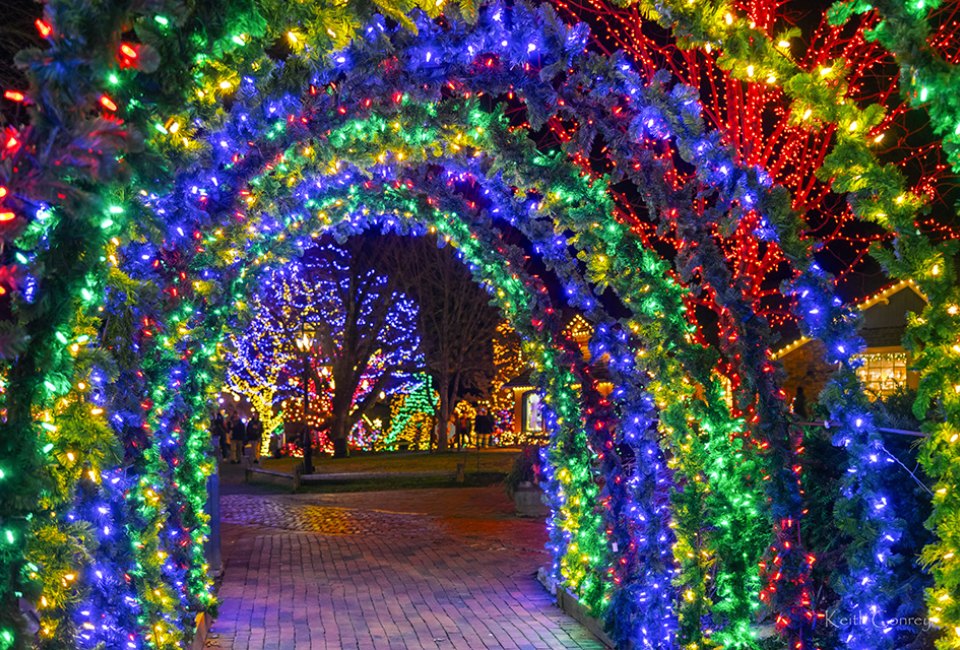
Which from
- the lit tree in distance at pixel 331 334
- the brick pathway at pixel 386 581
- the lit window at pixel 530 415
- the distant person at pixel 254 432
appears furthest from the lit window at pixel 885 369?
the lit window at pixel 530 415

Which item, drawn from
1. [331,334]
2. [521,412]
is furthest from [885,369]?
[521,412]

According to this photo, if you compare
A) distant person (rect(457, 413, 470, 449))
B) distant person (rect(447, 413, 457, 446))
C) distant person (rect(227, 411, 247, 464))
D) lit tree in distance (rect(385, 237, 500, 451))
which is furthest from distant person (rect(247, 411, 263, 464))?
distant person (rect(447, 413, 457, 446))

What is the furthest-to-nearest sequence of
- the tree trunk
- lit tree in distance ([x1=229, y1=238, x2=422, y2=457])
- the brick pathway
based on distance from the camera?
the tree trunk < lit tree in distance ([x1=229, y1=238, x2=422, y2=457]) < the brick pathway

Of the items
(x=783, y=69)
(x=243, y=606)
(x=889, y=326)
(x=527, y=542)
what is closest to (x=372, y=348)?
(x=889, y=326)

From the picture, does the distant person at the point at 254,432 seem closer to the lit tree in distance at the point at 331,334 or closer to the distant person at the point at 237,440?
the distant person at the point at 237,440

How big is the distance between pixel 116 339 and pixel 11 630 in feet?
7.78

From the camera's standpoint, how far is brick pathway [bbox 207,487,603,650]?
8156 millimetres

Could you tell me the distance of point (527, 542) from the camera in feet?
44.0

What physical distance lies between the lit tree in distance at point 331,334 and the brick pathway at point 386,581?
12.4m

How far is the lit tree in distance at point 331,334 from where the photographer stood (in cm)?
2989

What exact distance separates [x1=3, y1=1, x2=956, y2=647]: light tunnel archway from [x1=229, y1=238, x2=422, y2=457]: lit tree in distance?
2292 cm

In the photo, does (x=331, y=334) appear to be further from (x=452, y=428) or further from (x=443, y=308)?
(x=452, y=428)

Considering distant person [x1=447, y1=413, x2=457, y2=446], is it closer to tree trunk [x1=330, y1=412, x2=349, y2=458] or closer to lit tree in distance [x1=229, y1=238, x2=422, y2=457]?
lit tree in distance [x1=229, y1=238, x2=422, y2=457]

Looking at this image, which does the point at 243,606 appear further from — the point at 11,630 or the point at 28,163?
the point at 28,163
